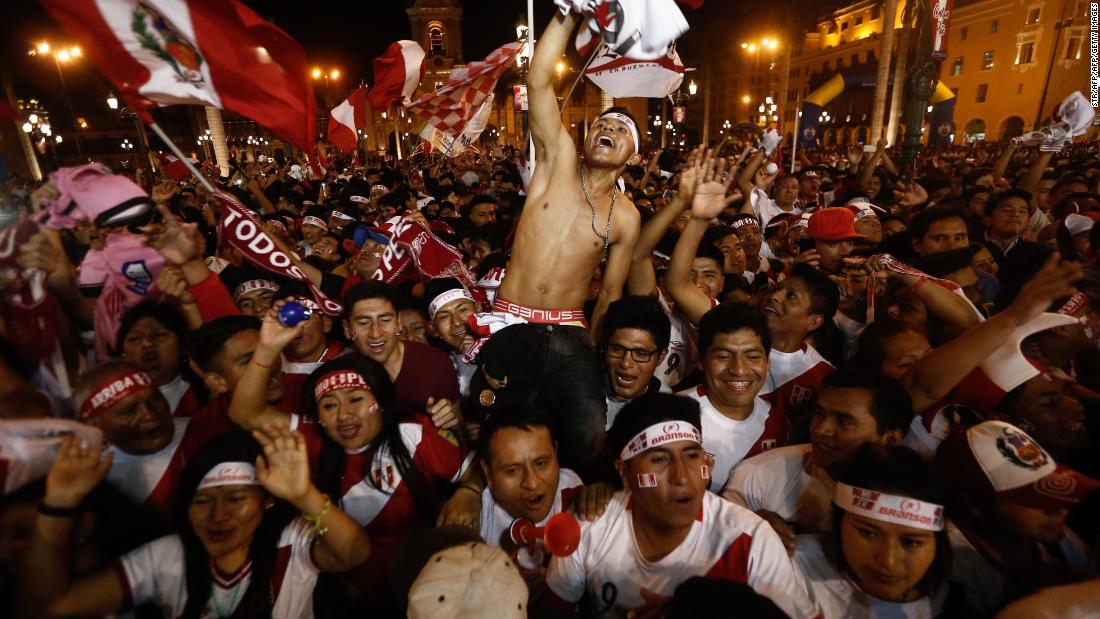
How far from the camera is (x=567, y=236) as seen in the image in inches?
146

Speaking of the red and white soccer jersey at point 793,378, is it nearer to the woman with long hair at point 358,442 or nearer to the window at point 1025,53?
the woman with long hair at point 358,442

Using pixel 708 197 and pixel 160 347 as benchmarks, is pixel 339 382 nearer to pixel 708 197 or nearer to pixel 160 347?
pixel 160 347

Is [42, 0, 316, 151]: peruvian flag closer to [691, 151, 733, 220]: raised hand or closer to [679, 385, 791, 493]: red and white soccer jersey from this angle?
[691, 151, 733, 220]: raised hand

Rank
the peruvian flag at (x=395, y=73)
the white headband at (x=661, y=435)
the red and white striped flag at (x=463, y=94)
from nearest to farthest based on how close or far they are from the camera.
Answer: the white headband at (x=661, y=435)
the red and white striped flag at (x=463, y=94)
the peruvian flag at (x=395, y=73)

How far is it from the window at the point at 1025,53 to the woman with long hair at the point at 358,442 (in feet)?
209

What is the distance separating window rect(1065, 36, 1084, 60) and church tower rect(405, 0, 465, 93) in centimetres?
5660

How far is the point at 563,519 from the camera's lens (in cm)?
249

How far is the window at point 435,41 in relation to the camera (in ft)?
198

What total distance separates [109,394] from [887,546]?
12.9 ft

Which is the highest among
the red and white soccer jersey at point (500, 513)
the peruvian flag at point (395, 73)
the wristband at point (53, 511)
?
the peruvian flag at point (395, 73)

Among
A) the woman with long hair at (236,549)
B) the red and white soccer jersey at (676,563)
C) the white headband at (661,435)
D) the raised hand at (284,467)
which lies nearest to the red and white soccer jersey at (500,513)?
the red and white soccer jersey at (676,563)

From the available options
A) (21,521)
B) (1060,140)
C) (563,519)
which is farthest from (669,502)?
(1060,140)

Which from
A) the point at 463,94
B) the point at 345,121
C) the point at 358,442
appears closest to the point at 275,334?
the point at 358,442

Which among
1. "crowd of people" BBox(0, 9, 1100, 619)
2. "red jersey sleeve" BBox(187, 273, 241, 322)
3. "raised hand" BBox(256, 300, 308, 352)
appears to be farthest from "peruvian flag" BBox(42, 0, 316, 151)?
"raised hand" BBox(256, 300, 308, 352)
